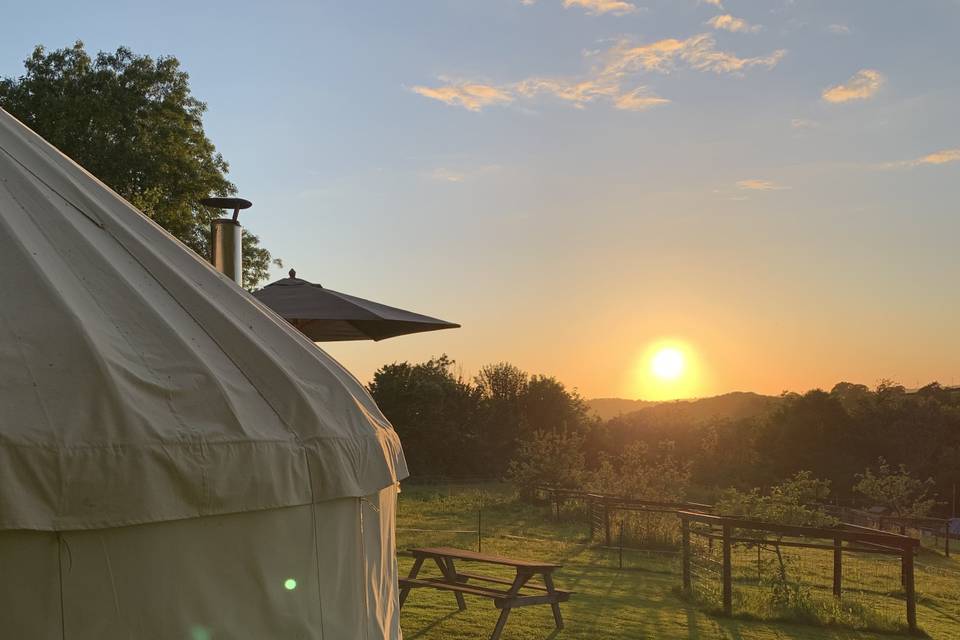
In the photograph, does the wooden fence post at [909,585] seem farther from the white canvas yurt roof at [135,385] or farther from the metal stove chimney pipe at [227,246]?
the metal stove chimney pipe at [227,246]

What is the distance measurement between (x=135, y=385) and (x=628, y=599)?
18.3 ft

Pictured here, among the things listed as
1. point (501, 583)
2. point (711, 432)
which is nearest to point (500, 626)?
point (501, 583)

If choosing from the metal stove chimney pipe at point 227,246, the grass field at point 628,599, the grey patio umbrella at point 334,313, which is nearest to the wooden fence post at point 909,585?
the grass field at point 628,599

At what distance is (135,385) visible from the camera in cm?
259

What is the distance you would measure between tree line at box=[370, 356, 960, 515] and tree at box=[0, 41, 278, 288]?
9429mm

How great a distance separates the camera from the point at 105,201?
3531mm

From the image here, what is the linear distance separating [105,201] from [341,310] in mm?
2683

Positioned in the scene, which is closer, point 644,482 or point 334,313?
point 334,313

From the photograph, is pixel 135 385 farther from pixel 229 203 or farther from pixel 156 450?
pixel 229 203

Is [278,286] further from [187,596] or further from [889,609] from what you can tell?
[889,609]

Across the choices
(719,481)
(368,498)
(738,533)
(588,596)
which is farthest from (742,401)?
(368,498)

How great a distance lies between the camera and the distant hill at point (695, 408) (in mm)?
26609

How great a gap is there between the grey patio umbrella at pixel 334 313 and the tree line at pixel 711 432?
1378 cm

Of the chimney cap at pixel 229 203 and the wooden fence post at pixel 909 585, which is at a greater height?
the chimney cap at pixel 229 203
